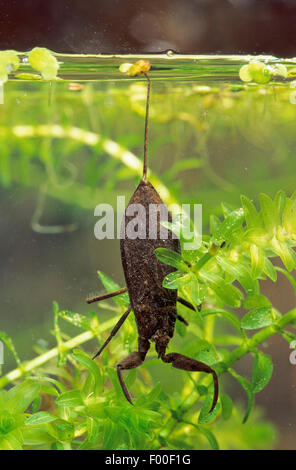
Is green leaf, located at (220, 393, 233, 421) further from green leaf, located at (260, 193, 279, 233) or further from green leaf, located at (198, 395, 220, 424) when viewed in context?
green leaf, located at (260, 193, 279, 233)

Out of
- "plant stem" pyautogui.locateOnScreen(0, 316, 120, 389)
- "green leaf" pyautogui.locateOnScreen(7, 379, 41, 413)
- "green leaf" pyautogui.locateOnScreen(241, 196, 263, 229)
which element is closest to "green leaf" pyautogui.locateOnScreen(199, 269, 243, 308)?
"green leaf" pyautogui.locateOnScreen(241, 196, 263, 229)

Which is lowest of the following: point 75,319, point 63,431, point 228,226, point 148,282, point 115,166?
point 63,431

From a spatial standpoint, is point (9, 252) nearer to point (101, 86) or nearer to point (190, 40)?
point (101, 86)

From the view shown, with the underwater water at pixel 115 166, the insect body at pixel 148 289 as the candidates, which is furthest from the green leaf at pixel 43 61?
the insect body at pixel 148 289

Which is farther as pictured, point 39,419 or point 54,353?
point 54,353

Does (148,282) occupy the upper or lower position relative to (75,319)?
upper

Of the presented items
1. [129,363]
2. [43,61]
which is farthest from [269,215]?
[43,61]

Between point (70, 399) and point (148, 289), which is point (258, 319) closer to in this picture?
point (148, 289)
